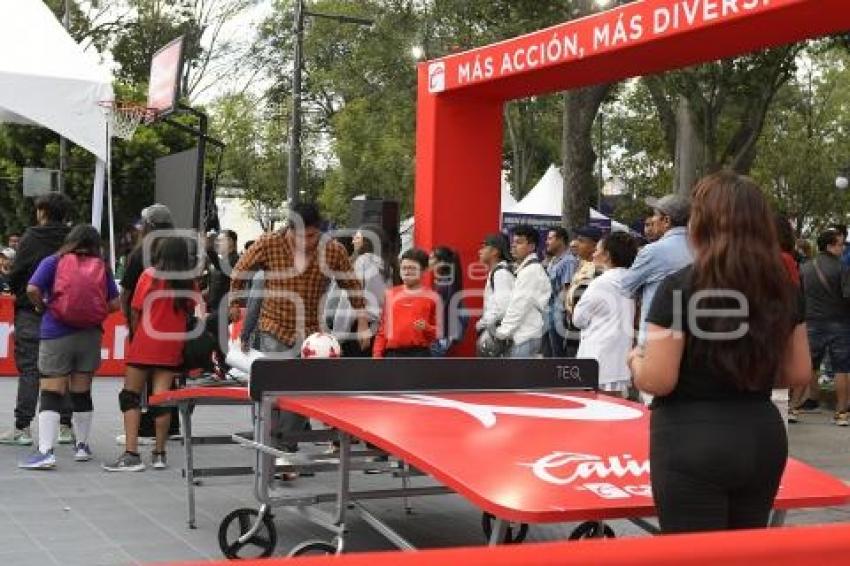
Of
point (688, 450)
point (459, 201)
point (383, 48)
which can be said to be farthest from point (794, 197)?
point (688, 450)

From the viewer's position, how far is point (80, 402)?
320 inches

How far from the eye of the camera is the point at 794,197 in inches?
1811

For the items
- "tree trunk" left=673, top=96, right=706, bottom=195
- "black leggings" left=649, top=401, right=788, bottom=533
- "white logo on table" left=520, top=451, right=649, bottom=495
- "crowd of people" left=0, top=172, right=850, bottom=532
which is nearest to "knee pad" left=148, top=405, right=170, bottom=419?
"crowd of people" left=0, top=172, right=850, bottom=532

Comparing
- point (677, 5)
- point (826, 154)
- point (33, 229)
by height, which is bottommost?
point (33, 229)

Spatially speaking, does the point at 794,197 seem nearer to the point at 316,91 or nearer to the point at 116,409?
the point at 316,91

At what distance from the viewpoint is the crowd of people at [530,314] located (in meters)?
3.39

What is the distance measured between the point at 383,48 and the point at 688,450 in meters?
32.5

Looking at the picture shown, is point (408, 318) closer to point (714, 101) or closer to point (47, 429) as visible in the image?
point (47, 429)

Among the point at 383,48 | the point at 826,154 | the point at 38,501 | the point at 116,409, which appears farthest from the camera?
the point at 826,154

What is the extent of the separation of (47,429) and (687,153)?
16.7 metres

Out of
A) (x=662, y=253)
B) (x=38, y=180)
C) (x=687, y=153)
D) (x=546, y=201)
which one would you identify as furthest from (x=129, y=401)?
(x=546, y=201)

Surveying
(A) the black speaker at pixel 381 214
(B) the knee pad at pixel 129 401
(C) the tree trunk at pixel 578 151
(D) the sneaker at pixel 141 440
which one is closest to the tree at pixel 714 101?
(C) the tree trunk at pixel 578 151

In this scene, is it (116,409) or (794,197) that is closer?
(116,409)

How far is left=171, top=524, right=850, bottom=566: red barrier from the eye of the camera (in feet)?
6.63
